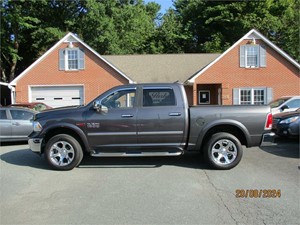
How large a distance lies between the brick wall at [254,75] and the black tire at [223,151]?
51.2 ft

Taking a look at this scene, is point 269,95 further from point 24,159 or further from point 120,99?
point 24,159

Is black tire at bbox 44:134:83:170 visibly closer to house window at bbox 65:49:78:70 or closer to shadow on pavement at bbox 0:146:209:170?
shadow on pavement at bbox 0:146:209:170

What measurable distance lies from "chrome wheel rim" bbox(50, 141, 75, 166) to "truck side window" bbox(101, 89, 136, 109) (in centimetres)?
132

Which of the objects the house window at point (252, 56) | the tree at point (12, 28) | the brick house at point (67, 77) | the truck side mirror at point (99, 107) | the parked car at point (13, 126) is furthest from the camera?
the tree at point (12, 28)

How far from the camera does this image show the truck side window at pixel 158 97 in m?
7.77

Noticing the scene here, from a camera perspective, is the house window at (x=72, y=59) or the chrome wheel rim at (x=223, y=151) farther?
the house window at (x=72, y=59)

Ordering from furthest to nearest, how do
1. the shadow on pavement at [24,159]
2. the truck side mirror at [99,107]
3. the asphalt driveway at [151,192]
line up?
the shadow on pavement at [24,159] → the truck side mirror at [99,107] → the asphalt driveway at [151,192]

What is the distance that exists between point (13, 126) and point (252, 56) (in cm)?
1686

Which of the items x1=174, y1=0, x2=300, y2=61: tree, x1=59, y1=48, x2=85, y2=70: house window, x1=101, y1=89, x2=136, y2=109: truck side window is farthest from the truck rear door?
x1=174, y1=0, x2=300, y2=61: tree

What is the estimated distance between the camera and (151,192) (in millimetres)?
5973

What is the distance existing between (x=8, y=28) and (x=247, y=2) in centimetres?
2550

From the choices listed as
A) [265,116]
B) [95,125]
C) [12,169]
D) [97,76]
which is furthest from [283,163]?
[97,76]

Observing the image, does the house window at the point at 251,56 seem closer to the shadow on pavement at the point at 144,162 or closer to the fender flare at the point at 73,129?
the shadow on pavement at the point at 144,162

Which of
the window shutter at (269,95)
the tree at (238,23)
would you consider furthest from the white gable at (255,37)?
the tree at (238,23)
